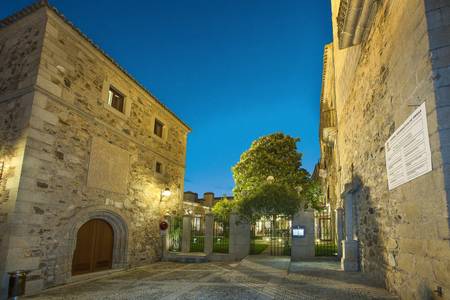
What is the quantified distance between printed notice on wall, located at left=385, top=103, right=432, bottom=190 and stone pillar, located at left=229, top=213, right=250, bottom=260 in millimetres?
7553

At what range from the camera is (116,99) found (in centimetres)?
1122

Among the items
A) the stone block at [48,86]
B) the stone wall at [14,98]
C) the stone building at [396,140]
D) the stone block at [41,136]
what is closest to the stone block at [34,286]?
the stone wall at [14,98]

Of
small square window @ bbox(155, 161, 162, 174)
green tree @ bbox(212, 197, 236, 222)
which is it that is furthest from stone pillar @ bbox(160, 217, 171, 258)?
green tree @ bbox(212, 197, 236, 222)

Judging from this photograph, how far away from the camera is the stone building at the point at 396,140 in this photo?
3.77 meters

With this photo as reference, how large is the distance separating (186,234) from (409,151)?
10.9 m

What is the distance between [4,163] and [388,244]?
918cm

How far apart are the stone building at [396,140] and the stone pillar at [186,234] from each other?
23.4 ft

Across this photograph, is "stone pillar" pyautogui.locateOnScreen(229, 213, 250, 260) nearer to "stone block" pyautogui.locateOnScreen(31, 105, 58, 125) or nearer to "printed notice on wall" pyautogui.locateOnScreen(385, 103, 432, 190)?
"printed notice on wall" pyautogui.locateOnScreen(385, 103, 432, 190)

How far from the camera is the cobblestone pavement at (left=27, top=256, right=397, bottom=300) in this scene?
6035 mm

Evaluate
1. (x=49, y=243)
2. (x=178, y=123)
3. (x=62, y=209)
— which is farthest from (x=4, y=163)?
(x=178, y=123)

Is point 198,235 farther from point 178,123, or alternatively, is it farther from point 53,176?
point 53,176

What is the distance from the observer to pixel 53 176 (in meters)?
8.08

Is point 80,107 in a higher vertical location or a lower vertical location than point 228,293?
higher

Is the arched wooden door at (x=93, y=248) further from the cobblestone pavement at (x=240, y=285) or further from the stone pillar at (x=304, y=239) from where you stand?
the stone pillar at (x=304, y=239)
